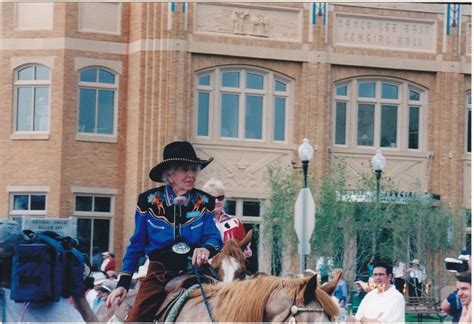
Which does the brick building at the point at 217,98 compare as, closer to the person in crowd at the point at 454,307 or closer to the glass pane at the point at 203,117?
the glass pane at the point at 203,117

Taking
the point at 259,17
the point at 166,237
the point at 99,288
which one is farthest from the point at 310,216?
the point at 259,17

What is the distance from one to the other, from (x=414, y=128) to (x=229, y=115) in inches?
→ 180

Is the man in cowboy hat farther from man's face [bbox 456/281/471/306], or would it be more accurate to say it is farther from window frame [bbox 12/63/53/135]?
window frame [bbox 12/63/53/135]

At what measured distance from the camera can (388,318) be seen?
9.68 metres

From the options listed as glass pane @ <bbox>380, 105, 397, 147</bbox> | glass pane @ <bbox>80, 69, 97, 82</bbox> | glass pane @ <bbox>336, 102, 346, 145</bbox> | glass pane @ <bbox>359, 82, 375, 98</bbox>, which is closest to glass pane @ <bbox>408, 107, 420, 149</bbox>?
glass pane @ <bbox>380, 105, 397, 147</bbox>

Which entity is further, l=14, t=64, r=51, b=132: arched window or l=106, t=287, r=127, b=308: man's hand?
l=14, t=64, r=51, b=132: arched window

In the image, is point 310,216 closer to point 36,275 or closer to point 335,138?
point 36,275

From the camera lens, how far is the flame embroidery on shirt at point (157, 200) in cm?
759

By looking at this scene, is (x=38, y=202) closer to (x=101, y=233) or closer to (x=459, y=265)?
(x=101, y=233)

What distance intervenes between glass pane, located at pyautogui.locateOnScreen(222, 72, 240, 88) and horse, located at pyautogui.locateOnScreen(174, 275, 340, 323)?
2312 centimetres

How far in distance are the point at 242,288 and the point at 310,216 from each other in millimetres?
6977

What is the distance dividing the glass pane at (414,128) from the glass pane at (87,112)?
7641 millimetres

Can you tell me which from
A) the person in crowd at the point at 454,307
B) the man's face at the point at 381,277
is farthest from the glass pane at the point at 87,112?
the person in crowd at the point at 454,307

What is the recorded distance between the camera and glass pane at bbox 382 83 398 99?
29062 mm
